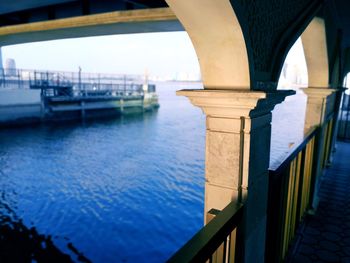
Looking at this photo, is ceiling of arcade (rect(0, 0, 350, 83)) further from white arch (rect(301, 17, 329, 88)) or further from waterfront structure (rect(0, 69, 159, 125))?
waterfront structure (rect(0, 69, 159, 125))

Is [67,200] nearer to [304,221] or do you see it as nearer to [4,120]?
[304,221]

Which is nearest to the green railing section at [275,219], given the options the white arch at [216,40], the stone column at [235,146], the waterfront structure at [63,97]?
the stone column at [235,146]

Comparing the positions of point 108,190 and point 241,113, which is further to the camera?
point 108,190

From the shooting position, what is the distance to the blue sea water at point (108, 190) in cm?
939

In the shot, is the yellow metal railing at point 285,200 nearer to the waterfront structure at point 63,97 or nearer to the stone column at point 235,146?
the stone column at point 235,146

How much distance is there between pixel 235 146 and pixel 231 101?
1.10ft

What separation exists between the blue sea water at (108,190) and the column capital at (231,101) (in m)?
2.78

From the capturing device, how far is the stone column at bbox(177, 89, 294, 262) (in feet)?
6.02

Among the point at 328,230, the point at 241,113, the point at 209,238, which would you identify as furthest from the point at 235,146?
the point at 328,230

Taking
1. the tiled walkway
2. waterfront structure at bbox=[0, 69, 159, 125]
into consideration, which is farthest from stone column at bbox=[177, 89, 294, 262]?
waterfront structure at bbox=[0, 69, 159, 125]

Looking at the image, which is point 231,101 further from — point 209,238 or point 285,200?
point 285,200

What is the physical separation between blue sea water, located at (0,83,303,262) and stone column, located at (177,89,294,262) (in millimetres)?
2498

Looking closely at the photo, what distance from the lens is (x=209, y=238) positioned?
1446mm

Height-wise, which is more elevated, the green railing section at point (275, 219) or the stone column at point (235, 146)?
the stone column at point (235, 146)
